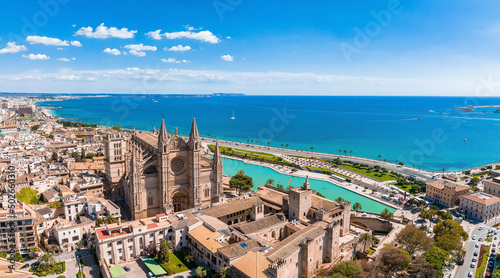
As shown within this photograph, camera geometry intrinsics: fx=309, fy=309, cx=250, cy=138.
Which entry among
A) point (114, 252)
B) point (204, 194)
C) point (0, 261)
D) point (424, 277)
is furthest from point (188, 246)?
point (424, 277)

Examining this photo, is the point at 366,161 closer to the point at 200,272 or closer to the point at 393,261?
the point at 393,261

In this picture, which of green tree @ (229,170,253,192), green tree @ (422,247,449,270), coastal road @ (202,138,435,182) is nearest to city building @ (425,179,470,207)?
coastal road @ (202,138,435,182)

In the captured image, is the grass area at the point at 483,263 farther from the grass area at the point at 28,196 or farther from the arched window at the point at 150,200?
the grass area at the point at 28,196

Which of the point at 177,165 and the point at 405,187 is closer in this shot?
the point at 177,165

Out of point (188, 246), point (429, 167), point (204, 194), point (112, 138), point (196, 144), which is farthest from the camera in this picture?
point (429, 167)

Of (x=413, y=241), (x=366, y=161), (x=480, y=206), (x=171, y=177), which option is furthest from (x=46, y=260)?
(x=366, y=161)

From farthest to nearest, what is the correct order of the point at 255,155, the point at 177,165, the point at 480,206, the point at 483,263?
1. the point at 255,155
2. the point at 480,206
3. the point at 177,165
4. the point at 483,263

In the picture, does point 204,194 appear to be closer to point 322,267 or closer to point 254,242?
point 254,242

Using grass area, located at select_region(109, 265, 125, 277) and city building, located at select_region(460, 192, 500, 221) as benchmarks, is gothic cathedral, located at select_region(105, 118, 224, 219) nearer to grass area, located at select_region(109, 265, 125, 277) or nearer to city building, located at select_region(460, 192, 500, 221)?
grass area, located at select_region(109, 265, 125, 277)

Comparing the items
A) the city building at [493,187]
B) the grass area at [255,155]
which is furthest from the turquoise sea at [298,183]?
the city building at [493,187]
